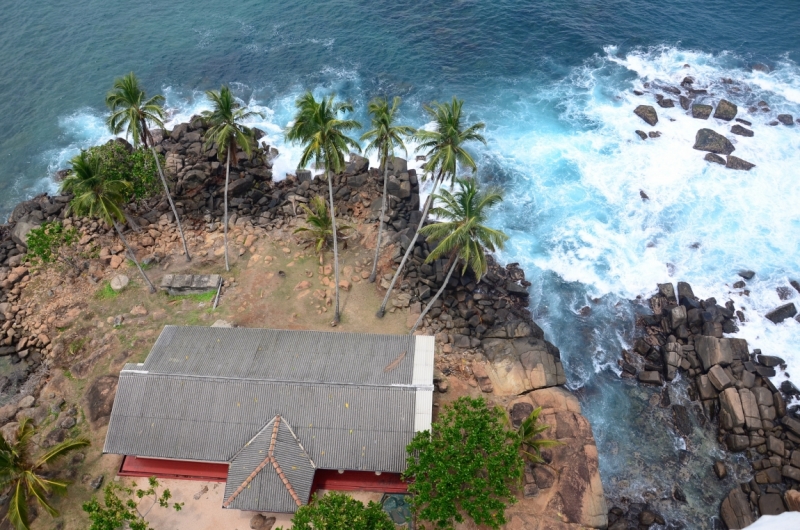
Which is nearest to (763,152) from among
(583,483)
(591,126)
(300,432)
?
(591,126)

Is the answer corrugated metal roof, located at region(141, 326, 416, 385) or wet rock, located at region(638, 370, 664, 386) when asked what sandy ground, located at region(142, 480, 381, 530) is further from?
wet rock, located at region(638, 370, 664, 386)

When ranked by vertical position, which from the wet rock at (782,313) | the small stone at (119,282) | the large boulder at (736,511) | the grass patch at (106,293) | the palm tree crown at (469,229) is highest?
the palm tree crown at (469,229)

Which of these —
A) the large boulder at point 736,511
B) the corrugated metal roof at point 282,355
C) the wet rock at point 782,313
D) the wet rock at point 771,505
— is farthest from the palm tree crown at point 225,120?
the wet rock at point 782,313

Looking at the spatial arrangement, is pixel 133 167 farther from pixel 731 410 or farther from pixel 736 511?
pixel 736 511

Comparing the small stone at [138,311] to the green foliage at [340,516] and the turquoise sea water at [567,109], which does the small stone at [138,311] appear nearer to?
the turquoise sea water at [567,109]

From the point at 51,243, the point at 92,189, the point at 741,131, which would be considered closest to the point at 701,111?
the point at 741,131

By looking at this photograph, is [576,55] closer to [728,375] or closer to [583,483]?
[728,375]
